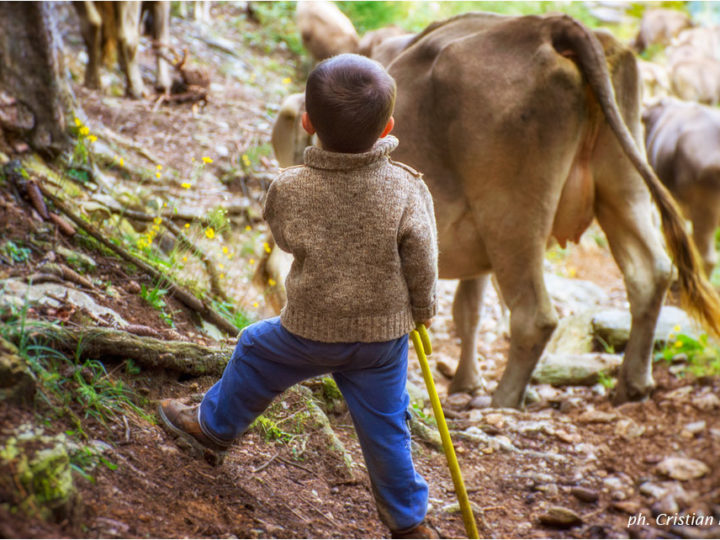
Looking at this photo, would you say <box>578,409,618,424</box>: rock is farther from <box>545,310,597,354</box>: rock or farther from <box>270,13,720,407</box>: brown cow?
<box>545,310,597,354</box>: rock

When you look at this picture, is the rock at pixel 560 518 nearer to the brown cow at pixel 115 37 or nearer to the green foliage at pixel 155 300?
the green foliage at pixel 155 300

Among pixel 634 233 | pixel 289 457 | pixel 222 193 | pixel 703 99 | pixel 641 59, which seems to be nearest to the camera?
pixel 289 457

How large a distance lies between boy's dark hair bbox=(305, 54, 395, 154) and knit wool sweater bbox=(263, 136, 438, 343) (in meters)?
0.09

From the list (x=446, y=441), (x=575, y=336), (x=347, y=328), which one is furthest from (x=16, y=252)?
(x=575, y=336)

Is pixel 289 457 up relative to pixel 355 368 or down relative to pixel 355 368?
down

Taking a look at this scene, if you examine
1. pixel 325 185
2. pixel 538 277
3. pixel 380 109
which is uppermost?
pixel 380 109

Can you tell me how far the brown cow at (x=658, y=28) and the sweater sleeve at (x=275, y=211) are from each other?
67.1ft

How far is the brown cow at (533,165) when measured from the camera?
169 inches

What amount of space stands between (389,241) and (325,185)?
28 centimetres

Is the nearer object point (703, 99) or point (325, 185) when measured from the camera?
point (325, 185)

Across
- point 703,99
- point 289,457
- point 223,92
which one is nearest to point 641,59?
point 703,99

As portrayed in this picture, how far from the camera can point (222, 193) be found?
736 centimetres

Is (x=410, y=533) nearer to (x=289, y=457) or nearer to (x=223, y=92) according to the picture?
(x=289, y=457)

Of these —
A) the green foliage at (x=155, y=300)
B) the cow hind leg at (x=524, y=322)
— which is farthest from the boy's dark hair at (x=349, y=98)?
the cow hind leg at (x=524, y=322)
